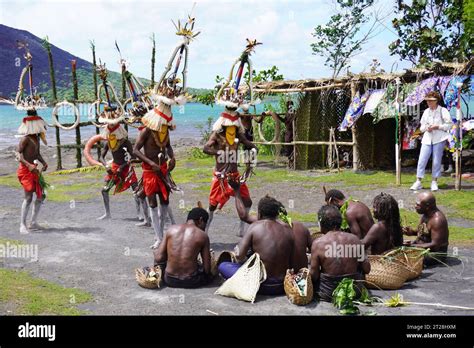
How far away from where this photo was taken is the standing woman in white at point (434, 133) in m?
12.5

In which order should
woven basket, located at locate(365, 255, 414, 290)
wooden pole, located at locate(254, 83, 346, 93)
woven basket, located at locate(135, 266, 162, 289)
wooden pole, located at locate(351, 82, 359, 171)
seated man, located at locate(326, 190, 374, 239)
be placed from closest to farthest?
woven basket, located at locate(365, 255, 414, 290) < woven basket, located at locate(135, 266, 162, 289) < seated man, located at locate(326, 190, 374, 239) < wooden pole, located at locate(351, 82, 359, 171) < wooden pole, located at locate(254, 83, 346, 93)

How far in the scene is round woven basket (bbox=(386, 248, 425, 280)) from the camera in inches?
261

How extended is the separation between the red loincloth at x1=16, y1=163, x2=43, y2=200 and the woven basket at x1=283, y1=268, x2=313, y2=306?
5604 mm

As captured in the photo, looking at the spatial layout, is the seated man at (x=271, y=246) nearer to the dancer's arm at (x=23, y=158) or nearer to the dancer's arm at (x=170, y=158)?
the dancer's arm at (x=170, y=158)

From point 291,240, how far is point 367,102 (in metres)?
9.87

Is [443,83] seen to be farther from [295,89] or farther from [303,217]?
[303,217]

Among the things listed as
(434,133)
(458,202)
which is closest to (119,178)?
(458,202)

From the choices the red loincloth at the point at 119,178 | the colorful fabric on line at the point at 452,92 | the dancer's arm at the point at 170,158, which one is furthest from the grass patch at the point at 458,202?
the red loincloth at the point at 119,178

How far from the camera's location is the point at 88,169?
60.4ft

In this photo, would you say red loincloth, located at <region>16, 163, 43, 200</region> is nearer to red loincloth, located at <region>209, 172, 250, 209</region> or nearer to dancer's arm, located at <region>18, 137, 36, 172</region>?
dancer's arm, located at <region>18, 137, 36, 172</region>

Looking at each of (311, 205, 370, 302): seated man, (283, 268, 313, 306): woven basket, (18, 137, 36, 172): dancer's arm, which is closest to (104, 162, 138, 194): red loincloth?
(18, 137, 36, 172): dancer's arm

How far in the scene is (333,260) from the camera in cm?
586

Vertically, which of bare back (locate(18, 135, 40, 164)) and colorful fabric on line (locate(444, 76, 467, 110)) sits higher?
colorful fabric on line (locate(444, 76, 467, 110))

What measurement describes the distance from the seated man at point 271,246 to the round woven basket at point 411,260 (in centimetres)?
136
